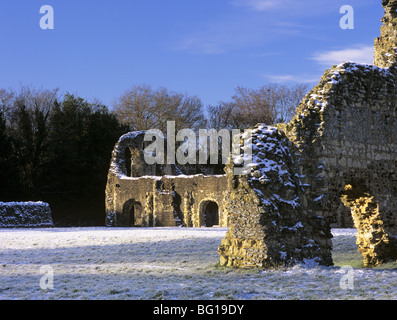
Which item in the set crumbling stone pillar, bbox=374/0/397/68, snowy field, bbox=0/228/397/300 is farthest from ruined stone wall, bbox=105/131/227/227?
crumbling stone pillar, bbox=374/0/397/68

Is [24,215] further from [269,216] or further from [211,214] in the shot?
[269,216]

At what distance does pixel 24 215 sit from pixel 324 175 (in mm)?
18168

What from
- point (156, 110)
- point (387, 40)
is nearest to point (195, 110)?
point (156, 110)

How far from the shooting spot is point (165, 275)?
36.7 ft

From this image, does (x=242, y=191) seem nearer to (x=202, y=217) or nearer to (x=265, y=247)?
(x=265, y=247)

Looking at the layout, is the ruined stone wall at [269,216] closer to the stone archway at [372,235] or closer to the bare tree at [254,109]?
the stone archway at [372,235]

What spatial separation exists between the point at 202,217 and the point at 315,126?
54.9ft

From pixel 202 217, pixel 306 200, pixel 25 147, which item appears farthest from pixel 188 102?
pixel 306 200

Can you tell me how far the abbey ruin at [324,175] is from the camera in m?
11.7

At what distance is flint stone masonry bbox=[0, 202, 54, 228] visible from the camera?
1047 inches

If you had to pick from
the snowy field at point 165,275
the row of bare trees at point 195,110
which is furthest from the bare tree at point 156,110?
the snowy field at point 165,275

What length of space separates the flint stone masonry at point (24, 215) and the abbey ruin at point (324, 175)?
1693cm

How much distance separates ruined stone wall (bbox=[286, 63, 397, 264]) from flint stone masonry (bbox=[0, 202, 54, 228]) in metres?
17.2

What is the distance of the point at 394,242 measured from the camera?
45.8 ft
